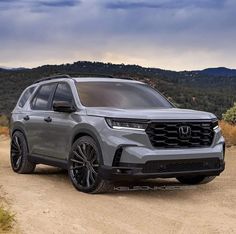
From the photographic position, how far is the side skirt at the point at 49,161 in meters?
9.20

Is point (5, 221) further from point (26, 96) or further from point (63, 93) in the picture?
point (26, 96)

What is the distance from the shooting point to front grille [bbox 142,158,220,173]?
312 inches

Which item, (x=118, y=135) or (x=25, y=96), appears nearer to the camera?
(x=118, y=135)

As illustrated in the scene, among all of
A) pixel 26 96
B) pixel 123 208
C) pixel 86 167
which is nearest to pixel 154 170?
pixel 123 208

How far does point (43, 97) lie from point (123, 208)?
357cm

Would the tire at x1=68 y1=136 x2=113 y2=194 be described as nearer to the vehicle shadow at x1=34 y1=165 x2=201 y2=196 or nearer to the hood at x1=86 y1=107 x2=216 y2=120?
the vehicle shadow at x1=34 y1=165 x2=201 y2=196

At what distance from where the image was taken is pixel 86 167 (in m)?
8.52

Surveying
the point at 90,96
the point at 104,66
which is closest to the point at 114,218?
the point at 90,96

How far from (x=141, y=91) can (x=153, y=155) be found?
7.35ft

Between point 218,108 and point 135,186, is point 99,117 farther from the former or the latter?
point 218,108

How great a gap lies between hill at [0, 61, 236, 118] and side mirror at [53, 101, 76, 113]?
3075 centimetres

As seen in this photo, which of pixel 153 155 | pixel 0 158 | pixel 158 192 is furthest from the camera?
pixel 0 158

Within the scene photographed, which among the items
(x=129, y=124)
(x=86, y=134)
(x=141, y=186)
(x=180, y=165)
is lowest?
(x=141, y=186)

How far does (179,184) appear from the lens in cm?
984
